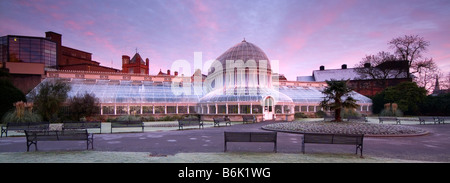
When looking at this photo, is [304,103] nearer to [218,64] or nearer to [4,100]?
[218,64]

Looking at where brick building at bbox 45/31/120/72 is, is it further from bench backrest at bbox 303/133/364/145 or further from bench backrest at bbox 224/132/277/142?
bench backrest at bbox 303/133/364/145

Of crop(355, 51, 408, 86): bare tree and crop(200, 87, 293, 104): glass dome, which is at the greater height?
crop(355, 51, 408, 86): bare tree

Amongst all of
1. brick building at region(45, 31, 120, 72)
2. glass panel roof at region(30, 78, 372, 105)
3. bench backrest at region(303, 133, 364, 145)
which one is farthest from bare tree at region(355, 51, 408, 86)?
brick building at region(45, 31, 120, 72)

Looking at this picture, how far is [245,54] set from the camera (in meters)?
37.6

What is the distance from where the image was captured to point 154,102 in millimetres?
36500

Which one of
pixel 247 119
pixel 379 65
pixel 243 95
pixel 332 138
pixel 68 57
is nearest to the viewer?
pixel 332 138

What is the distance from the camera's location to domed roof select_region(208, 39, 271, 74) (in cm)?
3747

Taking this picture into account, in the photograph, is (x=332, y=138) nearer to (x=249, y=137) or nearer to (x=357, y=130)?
(x=249, y=137)

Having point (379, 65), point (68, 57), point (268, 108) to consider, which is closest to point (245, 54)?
point (268, 108)

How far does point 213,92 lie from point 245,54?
7.50 m

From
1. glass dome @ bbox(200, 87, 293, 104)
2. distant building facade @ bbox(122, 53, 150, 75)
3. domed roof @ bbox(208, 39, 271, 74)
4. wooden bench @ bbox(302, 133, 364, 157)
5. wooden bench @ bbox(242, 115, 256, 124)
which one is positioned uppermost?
distant building facade @ bbox(122, 53, 150, 75)

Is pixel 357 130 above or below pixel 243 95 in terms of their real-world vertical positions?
below

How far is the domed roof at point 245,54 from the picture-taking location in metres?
37.5

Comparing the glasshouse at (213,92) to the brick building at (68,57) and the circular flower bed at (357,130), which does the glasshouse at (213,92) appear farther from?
the brick building at (68,57)
